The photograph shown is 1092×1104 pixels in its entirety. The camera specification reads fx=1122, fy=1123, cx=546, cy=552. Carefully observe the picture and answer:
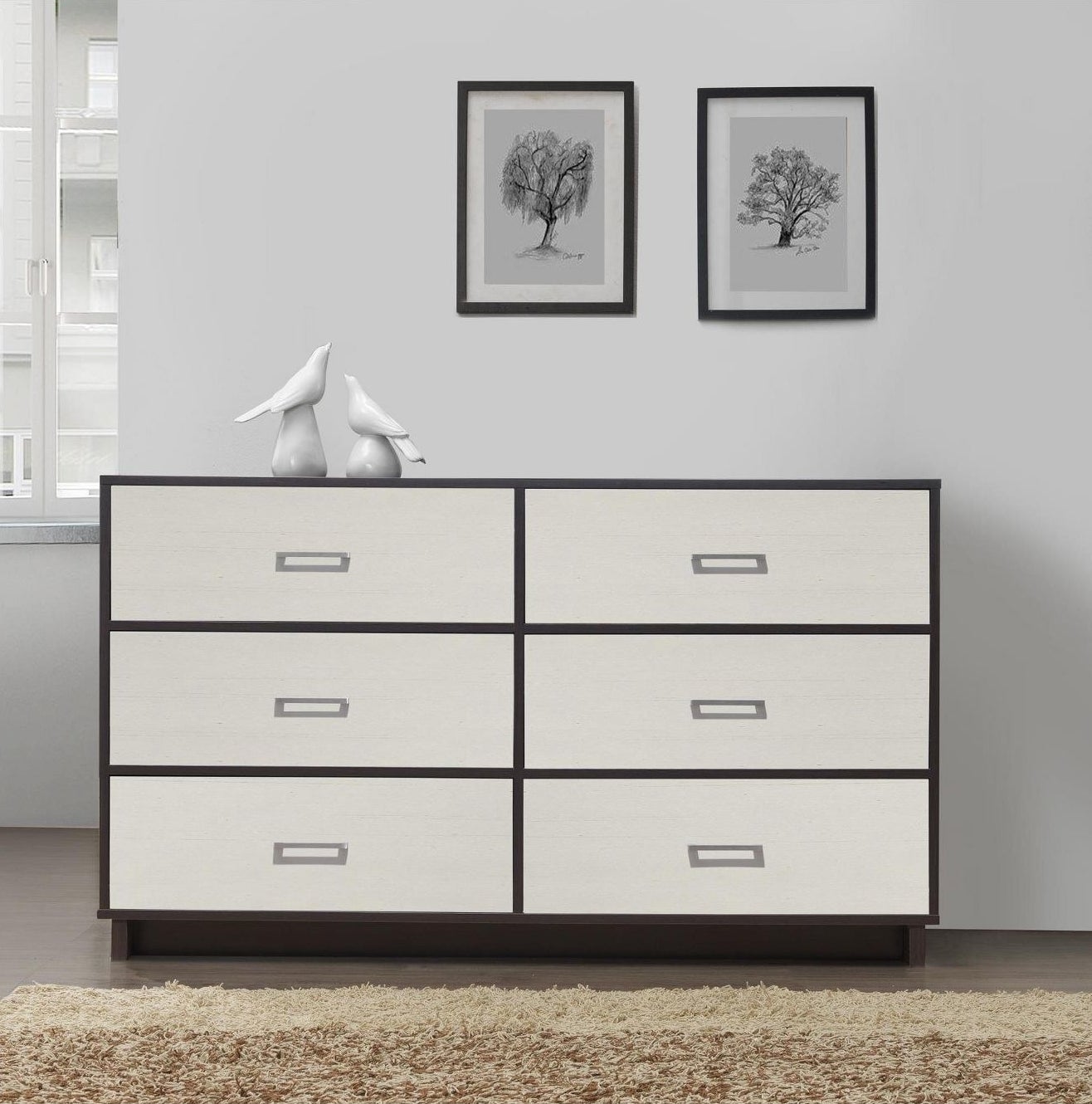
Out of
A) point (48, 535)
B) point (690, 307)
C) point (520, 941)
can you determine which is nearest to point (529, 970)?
point (520, 941)

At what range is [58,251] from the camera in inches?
123

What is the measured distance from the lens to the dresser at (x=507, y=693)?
1.90 metres

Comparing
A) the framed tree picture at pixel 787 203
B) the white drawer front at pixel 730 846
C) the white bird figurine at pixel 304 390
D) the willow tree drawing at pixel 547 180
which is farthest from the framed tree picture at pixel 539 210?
the white drawer front at pixel 730 846

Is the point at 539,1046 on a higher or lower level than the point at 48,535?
lower

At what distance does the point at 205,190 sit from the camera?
7.65ft

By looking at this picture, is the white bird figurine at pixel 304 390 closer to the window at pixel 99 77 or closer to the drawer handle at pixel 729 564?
the drawer handle at pixel 729 564

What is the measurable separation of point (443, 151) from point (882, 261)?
3.06 ft

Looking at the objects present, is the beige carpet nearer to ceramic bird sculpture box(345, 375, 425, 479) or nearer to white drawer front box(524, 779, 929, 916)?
white drawer front box(524, 779, 929, 916)

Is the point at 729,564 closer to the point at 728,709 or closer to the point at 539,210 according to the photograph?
the point at 728,709

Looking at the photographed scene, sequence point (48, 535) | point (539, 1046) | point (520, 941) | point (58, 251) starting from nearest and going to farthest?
point (539, 1046) < point (520, 941) < point (48, 535) < point (58, 251)

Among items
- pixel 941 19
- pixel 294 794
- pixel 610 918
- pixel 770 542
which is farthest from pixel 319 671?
pixel 941 19

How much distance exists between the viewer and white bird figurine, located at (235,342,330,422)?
79.7 inches

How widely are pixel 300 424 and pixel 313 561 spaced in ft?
0.91

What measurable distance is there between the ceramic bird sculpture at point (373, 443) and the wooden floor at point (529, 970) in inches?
33.8
